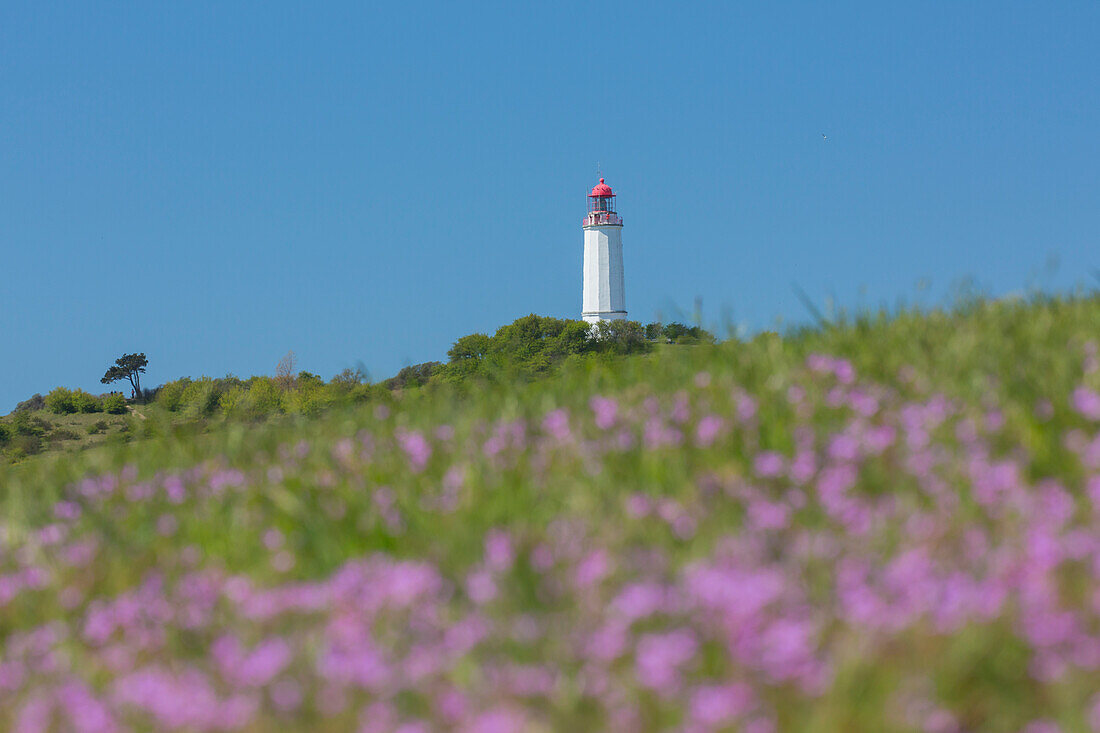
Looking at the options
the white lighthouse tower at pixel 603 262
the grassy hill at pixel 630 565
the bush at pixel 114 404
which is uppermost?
the white lighthouse tower at pixel 603 262

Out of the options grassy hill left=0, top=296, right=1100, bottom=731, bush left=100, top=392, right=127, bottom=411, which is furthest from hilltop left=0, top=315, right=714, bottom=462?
grassy hill left=0, top=296, right=1100, bottom=731

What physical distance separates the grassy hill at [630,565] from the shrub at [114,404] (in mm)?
56595

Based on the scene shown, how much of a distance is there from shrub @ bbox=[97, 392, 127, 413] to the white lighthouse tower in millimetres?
32740

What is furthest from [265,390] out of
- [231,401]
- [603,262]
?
[603,262]

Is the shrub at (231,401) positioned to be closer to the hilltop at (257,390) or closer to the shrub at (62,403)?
the hilltop at (257,390)

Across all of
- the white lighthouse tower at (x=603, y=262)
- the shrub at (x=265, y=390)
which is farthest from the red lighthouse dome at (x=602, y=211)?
the shrub at (x=265, y=390)

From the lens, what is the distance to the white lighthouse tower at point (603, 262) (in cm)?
7488

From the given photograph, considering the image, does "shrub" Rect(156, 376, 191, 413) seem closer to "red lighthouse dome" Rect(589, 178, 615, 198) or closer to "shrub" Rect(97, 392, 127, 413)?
"shrub" Rect(97, 392, 127, 413)

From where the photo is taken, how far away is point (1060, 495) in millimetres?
4066

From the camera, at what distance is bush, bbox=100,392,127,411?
59.3 meters

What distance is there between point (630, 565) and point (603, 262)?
71.9m

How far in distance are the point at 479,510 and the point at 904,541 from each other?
1.87 metres

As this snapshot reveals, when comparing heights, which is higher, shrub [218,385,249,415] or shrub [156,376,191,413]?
shrub [156,376,191,413]

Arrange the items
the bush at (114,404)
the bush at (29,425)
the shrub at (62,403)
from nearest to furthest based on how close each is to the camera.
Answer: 1. the bush at (29,425)
2. the bush at (114,404)
3. the shrub at (62,403)
